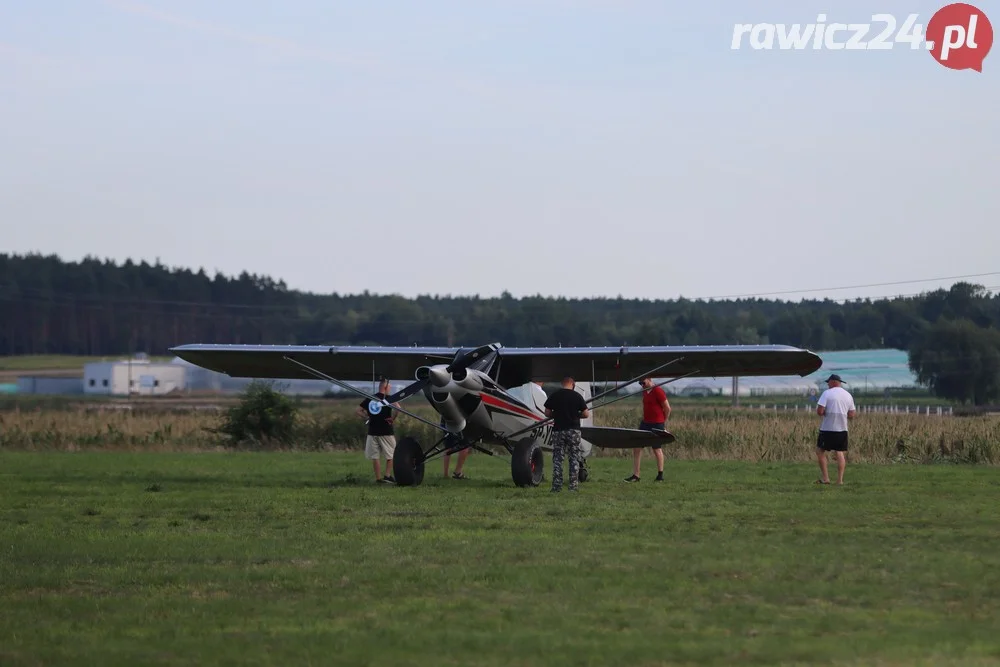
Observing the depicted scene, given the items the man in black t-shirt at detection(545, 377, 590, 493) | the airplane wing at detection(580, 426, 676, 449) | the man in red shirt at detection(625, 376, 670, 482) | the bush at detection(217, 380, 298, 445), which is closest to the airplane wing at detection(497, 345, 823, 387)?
the man in red shirt at detection(625, 376, 670, 482)

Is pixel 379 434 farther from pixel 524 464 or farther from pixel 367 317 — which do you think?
pixel 367 317

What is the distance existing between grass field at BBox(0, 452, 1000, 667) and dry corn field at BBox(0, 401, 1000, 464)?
370 inches

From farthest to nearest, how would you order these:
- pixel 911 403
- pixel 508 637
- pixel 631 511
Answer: pixel 911 403
pixel 631 511
pixel 508 637

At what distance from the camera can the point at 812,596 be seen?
8.38 meters

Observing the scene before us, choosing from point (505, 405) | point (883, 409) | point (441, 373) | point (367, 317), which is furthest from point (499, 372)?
point (367, 317)

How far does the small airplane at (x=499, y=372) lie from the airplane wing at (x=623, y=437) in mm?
15

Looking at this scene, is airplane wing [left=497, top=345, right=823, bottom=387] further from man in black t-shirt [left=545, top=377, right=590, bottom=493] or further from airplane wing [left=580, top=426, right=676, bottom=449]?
man in black t-shirt [left=545, top=377, right=590, bottom=493]

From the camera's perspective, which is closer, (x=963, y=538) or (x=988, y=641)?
(x=988, y=641)

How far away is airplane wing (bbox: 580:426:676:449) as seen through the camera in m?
19.2

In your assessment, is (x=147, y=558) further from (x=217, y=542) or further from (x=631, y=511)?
(x=631, y=511)

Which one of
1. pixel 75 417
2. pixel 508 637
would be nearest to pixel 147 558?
pixel 508 637

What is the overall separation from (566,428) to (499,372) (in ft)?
10.1

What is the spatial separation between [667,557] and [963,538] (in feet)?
9.46

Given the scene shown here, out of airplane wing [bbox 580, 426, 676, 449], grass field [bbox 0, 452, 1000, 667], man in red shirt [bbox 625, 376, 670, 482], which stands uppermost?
man in red shirt [bbox 625, 376, 670, 482]
